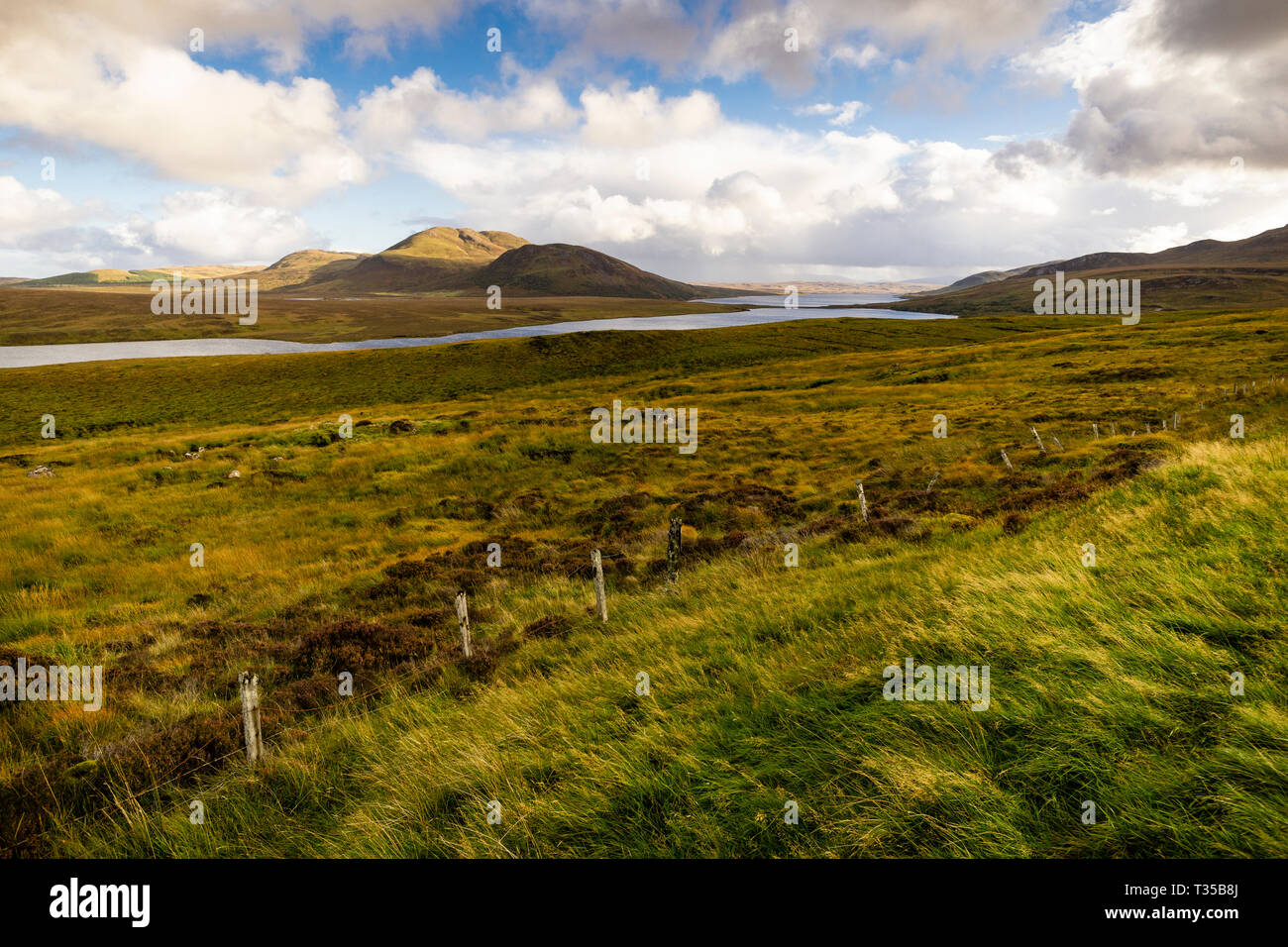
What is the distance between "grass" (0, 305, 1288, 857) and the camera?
3.25 meters

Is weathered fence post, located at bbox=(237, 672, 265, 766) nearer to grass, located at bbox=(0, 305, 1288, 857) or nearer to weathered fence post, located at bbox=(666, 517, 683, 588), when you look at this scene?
grass, located at bbox=(0, 305, 1288, 857)

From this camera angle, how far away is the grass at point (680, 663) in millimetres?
3248

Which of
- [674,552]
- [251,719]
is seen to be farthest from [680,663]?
[674,552]

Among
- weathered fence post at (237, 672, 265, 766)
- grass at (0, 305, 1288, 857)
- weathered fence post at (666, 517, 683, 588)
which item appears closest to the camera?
grass at (0, 305, 1288, 857)

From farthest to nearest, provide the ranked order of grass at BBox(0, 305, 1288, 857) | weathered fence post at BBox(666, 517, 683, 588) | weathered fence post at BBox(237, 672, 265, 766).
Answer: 1. weathered fence post at BBox(666, 517, 683, 588)
2. weathered fence post at BBox(237, 672, 265, 766)
3. grass at BBox(0, 305, 1288, 857)

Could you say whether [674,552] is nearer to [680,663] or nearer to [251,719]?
[680,663]

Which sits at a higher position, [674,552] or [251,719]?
[674,552]

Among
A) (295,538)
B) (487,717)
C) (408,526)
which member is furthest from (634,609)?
(295,538)

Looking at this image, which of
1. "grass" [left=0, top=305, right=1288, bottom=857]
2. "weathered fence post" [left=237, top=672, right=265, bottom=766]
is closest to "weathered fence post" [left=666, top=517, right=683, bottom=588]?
"grass" [left=0, top=305, right=1288, bottom=857]

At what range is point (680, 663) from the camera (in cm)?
632

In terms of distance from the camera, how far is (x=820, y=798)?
3453 millimetres

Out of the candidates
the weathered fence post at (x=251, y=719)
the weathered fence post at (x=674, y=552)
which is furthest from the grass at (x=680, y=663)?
the weathered fence post at (x=674, y=552)

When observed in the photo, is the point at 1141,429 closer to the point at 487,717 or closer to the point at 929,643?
the point at 929,643
